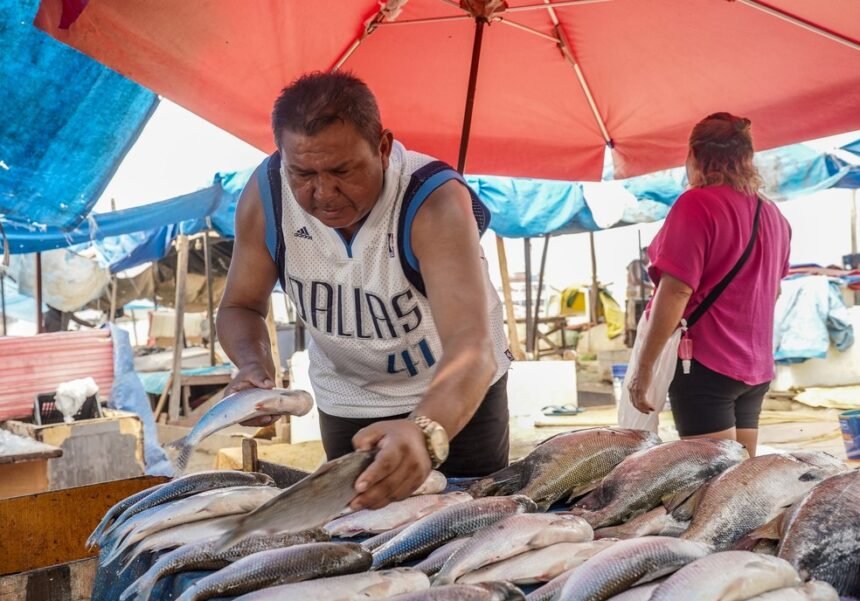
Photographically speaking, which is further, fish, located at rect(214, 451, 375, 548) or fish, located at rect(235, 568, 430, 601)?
fish, located at rect(235, 568, 430, 601)

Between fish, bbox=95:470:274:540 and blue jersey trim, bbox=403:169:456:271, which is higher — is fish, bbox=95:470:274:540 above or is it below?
below

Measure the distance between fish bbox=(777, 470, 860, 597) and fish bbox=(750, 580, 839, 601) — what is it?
0.46ft

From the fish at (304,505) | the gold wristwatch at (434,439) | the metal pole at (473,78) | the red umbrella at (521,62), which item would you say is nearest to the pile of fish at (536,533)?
the fish at (304,505)

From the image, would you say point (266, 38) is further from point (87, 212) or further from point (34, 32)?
point (87, 212)

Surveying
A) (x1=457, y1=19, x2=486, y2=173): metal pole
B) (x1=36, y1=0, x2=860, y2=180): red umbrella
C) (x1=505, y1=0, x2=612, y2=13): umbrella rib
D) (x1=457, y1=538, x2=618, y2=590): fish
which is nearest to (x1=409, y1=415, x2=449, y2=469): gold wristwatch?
(x1=457, y1=538, x2=618, y2=590): fish

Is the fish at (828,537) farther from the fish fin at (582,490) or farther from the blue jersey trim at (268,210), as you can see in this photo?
the blue jersey trim at (268,210)

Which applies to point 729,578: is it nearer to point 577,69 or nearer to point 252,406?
point 252,406

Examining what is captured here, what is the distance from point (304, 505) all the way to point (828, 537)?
115 cm

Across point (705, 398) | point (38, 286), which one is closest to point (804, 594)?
point (705, 398)

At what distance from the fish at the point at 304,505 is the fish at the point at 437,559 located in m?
0.46

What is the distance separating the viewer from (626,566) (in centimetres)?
169

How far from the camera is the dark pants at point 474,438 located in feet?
11.0

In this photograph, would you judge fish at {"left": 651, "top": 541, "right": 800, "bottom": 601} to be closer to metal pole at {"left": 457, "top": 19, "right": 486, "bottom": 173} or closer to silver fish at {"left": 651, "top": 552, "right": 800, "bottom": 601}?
silver fish at {"left": 651, "top": 552, "right": 800, "bottom": 601}

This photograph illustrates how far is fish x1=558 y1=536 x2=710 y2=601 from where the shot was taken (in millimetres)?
1665
